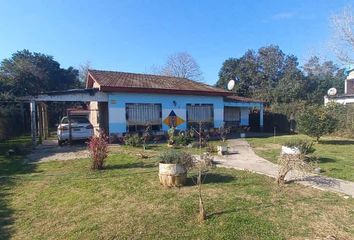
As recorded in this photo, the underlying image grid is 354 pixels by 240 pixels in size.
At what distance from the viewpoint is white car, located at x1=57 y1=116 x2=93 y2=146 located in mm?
17086

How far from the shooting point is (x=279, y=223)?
5355mm

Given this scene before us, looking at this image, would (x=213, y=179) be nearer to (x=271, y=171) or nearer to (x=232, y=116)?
(x=271, y=171)

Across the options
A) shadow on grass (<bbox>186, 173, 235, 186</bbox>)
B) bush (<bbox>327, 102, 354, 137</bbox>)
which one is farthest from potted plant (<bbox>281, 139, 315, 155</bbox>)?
bush (<bbox>327, 102, 354, 137</bbox>)

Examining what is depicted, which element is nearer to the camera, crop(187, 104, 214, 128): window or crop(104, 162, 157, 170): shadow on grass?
crop(104, 162, 157, 170): shadow on grass

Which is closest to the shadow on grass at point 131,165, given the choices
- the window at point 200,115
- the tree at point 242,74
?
the window at point 200,115

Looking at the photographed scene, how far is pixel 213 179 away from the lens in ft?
27.2

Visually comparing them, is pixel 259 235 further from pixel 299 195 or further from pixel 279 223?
pixel 299 195

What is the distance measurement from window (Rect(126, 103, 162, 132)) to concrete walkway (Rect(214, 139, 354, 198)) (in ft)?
26.0

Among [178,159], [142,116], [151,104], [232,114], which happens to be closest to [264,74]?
[232,114]

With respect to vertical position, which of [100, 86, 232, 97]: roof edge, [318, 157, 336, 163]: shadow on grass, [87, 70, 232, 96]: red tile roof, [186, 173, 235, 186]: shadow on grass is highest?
[87, 70, 232, 96]: red tile roof

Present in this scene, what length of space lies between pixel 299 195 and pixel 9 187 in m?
7.35

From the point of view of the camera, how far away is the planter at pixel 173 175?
7.51m

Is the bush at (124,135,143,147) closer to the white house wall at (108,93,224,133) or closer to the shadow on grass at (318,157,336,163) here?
the white house wall at (108,93,224,133)

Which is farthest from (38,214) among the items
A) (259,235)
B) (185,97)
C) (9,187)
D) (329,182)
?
(185,97)
